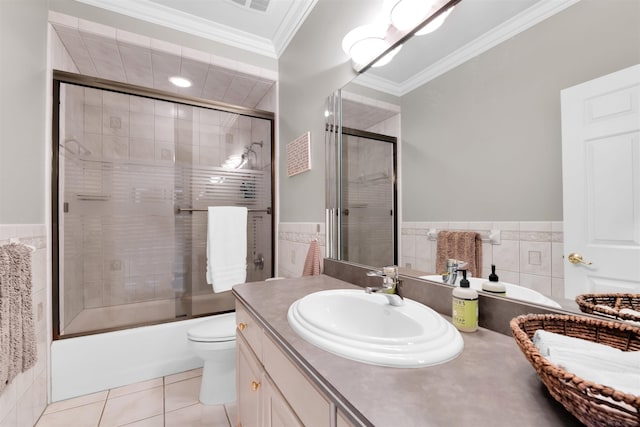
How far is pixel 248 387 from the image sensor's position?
108 centimetres

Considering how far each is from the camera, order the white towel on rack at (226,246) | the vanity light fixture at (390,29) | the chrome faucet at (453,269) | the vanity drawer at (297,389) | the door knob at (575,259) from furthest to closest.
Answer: the white towel on rack at (226,246), the vanity light fixture at (390,29), the chrome faucet at (453,269), the door knob at (575,259), the vanity drawer at (297,389)

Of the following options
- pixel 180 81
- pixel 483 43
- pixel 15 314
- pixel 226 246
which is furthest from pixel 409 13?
pixel 180 81

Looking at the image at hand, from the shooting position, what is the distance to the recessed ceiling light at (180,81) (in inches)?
94.9

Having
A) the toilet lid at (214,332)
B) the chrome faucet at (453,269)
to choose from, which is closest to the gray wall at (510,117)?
the chrome faucet at (453,269)

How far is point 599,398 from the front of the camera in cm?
34

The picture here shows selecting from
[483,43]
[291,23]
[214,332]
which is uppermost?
[291,23]

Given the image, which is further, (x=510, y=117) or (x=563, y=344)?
(x=510, y=117)

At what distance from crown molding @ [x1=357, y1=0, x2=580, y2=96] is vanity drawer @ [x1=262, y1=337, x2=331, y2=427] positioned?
1060 millimetres

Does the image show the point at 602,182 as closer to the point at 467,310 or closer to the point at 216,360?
the point at 467,310

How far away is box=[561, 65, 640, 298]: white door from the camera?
58cm

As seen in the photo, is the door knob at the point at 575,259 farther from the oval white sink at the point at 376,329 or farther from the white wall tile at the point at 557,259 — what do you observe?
the oval white sink at the point at 376,329

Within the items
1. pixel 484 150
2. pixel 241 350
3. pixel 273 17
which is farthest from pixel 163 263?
pixel 484 150

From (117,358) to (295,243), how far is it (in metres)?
1.35

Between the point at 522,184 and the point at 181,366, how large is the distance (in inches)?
87.8
